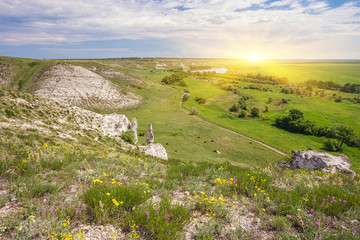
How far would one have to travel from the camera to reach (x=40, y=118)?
20.8 meters

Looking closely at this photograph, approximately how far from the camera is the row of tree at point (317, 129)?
5856 cm

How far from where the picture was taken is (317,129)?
218 ft

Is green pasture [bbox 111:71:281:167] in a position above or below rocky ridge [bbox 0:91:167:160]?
below

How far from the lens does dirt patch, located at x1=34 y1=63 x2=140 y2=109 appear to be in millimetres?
62534

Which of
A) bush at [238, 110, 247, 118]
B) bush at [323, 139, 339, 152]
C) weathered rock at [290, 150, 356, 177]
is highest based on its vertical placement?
weathered rock at [290, 150, 356, 177]

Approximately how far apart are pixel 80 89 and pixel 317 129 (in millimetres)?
95245

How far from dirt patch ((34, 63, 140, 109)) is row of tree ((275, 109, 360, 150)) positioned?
64410 millimetres

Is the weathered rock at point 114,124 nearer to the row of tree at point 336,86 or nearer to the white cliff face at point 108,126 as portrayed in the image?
the white cliff face at point 108,126

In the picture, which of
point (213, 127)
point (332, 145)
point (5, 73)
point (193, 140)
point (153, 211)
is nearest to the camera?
point (153, 211)

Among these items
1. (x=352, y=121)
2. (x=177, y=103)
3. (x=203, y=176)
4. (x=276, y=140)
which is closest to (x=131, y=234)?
(x=203, y=176)

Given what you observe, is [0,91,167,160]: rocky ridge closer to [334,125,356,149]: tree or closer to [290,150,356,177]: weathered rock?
[290,150,356,177]: weathered rock

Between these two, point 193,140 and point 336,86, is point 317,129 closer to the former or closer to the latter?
point 193,140

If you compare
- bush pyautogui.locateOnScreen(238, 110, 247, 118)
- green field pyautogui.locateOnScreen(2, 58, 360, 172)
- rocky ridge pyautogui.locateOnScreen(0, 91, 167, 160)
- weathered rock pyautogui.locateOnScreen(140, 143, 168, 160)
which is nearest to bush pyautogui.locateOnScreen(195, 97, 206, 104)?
green field pyautogui.locateOnScreen(2, 58, 360, 172)

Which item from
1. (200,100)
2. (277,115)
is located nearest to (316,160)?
(277,115)
